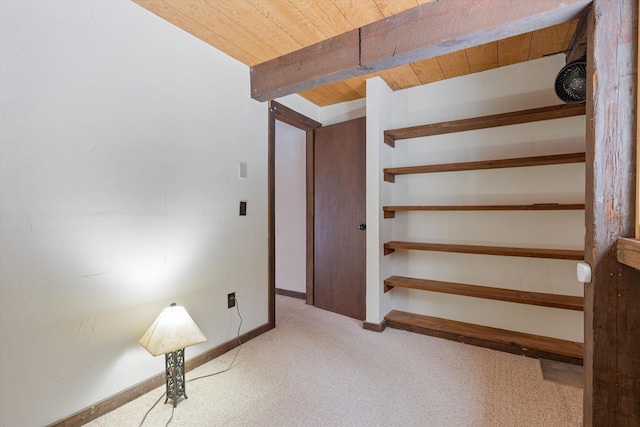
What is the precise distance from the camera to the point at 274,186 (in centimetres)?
265

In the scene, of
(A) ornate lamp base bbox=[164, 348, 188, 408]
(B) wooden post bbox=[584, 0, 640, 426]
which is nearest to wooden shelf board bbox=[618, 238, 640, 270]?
(B) wooden post bbox=[584, 0, 640, 426]

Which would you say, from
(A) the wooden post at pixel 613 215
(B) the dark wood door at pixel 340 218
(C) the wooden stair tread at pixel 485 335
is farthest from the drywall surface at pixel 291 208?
(A) the wooden post at pixel 613 215

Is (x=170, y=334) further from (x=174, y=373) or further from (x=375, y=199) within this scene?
(x=375, y=199)

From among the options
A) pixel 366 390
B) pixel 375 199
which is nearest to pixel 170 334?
pixel 366 390

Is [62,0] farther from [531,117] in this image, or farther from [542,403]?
[542,403]

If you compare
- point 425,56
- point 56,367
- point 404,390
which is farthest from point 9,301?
point 425,56

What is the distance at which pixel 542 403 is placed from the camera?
1.60 m

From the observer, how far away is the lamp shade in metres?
1.54

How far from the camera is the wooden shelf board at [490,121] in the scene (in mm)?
2000

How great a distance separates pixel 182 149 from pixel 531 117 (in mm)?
2487

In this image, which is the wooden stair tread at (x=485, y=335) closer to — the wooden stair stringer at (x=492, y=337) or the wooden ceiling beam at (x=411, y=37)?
the wooden stair stringer at (x=492, y=337)

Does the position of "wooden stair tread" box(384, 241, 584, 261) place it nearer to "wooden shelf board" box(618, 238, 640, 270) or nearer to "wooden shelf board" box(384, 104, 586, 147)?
"wooden shelf board" box(384, 104, 586, 147)

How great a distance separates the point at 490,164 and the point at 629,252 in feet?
4.67

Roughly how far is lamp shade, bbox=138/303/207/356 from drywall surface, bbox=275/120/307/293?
6.64ft
